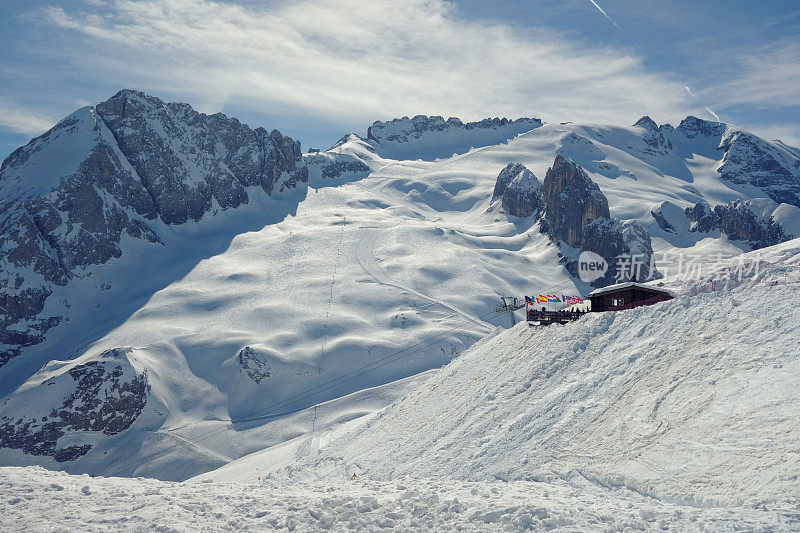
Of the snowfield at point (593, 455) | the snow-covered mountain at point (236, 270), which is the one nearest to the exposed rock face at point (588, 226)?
the snow-covered mountain at point (236, 270)

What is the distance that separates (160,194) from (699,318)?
124480 mm

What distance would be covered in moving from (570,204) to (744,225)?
4384 cm

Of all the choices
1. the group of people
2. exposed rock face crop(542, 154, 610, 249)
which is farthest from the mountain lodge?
exposed rock face crop(542, 154, 610, 249)

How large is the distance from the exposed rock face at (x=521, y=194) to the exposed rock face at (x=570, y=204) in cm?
419

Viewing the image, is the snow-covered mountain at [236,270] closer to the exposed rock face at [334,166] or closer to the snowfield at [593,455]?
the exposed rock face at [334,166]

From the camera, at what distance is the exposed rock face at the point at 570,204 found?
424 feet

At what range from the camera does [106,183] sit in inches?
4690

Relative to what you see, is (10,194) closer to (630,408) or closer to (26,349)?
(26,349)

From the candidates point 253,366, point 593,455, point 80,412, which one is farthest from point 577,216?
point 593,455

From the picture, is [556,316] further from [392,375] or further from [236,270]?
[236,270]

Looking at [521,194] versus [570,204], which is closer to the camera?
[570,204]

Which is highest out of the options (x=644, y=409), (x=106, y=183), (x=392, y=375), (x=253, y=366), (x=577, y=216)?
(x=106, y=183)

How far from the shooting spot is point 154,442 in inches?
2598

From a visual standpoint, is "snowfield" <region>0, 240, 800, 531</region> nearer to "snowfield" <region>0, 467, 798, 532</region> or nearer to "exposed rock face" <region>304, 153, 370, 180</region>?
"snowfield" <region>0, 467, 798, 532</region>
